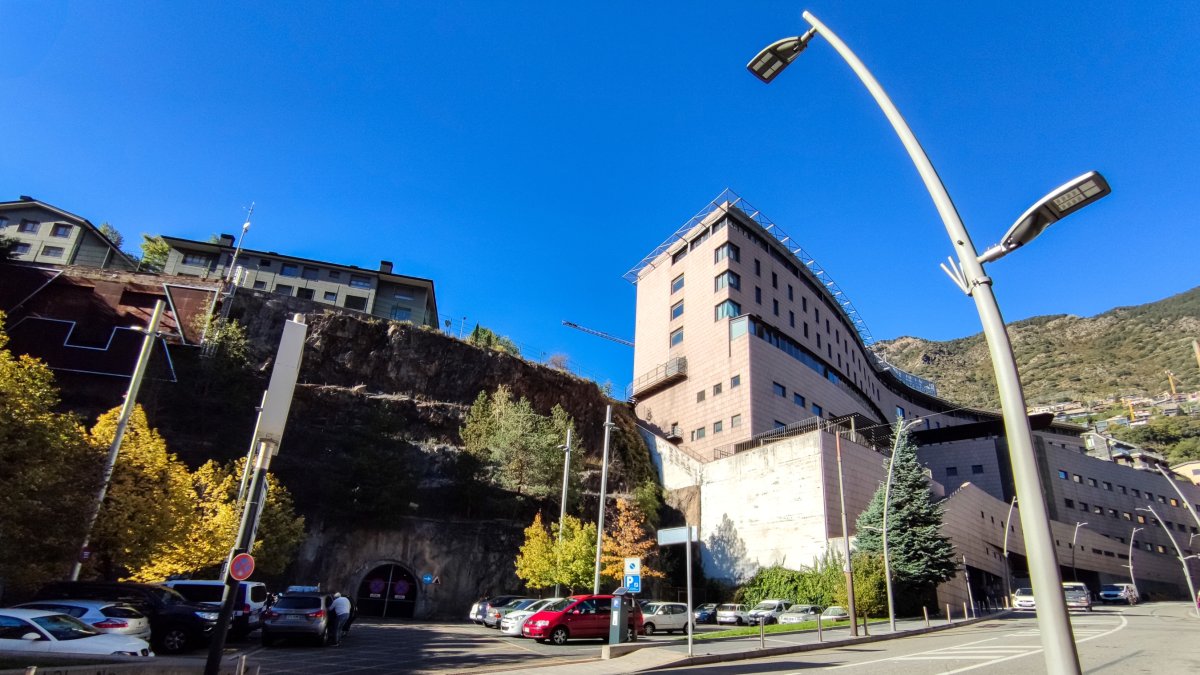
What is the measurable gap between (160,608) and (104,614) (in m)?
2.45

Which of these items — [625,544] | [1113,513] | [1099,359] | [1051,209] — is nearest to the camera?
[1051,209]

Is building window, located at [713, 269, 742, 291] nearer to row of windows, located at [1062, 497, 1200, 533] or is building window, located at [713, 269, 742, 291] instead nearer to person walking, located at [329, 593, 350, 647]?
person walking, located at [329, 593, 350, 647]

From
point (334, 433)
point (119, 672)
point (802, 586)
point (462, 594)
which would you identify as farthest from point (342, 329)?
point (119, 672)

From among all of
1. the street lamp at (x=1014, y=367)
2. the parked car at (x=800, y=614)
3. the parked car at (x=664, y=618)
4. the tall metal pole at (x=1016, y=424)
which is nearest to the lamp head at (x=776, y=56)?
the street lamp at (x=1014, y=367)

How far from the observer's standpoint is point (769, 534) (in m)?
39.5

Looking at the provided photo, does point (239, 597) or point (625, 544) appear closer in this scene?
point (239, 597)

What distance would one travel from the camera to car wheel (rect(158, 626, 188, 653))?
15.8 m

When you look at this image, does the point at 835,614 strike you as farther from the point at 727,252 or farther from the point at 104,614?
the point at 727,252

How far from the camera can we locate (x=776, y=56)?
21.4ft

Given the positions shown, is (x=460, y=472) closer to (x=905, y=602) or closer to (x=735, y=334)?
(x=735, y=334)

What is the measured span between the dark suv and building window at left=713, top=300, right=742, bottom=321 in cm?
4384

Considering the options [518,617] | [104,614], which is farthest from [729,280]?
[104,614]

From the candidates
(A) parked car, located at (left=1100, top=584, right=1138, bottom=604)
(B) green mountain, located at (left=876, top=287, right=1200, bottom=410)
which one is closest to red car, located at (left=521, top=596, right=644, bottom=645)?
(A) parked car, located at (left=1100, top=584, right=1138, bottom=604)

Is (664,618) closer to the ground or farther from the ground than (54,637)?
closer to the ground
